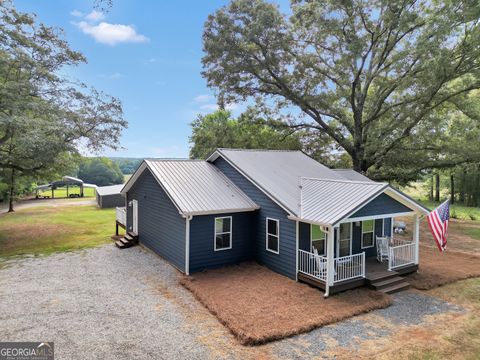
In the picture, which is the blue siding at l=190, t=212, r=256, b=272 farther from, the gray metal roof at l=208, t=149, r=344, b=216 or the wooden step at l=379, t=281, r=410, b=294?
the wooden step at l=379, t=281, r=410, b=294

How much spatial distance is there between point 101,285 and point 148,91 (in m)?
20.6

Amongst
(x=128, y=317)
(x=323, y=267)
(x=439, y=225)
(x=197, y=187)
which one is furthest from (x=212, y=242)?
(x=439, y=225)

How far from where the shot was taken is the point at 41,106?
17.9m

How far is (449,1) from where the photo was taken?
17.4 meters

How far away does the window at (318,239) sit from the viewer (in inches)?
450

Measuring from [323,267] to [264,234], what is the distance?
2.84 m

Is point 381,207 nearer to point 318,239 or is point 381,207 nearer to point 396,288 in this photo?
point 318,239

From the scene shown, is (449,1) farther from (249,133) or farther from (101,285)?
(101,285)

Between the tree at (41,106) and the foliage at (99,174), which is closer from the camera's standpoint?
the tree at (41,106)

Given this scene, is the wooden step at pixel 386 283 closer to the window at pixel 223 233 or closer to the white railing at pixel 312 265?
the white railing at pixel 312 265

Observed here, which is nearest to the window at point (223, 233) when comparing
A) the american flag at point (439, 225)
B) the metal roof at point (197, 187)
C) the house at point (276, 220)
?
the house at point (276, 220)

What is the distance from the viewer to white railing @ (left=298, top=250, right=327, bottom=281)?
10.4 metres

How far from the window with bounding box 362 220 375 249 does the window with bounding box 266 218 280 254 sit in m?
3.65

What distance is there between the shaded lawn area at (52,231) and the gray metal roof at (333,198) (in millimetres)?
12102
